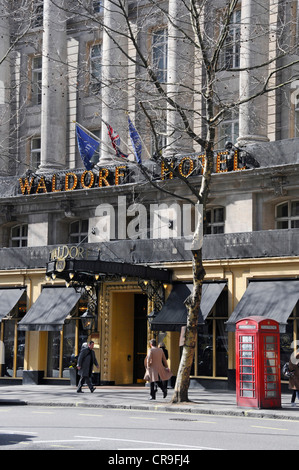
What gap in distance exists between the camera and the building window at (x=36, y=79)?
145 feet

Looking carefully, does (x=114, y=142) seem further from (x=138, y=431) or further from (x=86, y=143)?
(x=138, y=431)

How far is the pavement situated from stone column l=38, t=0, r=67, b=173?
1302 centimetres

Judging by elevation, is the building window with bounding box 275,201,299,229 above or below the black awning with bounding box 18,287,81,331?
above

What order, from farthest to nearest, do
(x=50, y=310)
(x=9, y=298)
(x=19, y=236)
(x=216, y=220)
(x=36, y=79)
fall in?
(x=36, y=79)
(x=19, y=236)
(x=9, y=298)
(x=216, y=220)
(x=50, y=310)

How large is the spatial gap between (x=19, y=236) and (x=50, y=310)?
8619 millimetres

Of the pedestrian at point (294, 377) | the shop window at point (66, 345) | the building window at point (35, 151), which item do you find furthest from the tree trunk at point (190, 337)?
the building window at point (35, 151)

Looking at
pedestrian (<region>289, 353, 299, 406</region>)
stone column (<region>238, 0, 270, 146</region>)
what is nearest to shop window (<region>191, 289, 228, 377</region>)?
pedestrian (<region>289, 353, 299, 406</region>)

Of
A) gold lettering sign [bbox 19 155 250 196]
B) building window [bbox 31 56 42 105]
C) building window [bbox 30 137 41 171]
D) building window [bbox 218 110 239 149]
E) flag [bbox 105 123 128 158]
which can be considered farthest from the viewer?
building window [bbox 31 56 42 105]

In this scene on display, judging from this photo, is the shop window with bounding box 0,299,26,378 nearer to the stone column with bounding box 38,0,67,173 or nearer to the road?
→ the stone column with bounding box 38,0,67,173

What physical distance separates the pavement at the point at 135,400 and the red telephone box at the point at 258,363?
1.13 feet

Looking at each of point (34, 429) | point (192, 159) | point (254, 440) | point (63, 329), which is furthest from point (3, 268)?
point (254, 440)

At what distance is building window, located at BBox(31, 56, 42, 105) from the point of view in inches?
1740

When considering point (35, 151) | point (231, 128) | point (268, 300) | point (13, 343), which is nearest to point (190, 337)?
point (268, 300)

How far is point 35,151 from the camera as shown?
4409 cm
